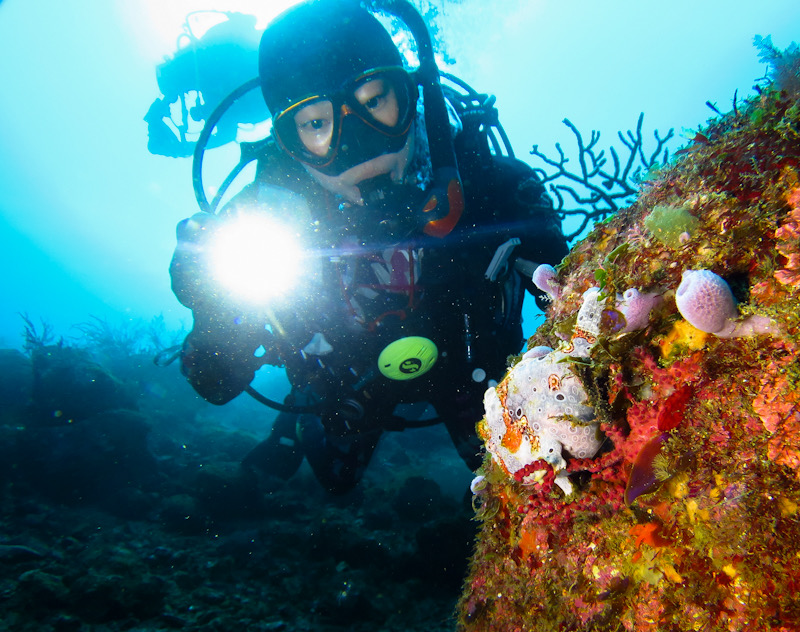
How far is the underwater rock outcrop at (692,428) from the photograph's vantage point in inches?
35.4

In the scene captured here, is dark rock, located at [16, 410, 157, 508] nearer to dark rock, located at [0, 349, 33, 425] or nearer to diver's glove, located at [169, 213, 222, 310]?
dark rock, located at [0, 349, 33, 425]

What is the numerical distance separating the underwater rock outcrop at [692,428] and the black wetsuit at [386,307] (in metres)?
2.43

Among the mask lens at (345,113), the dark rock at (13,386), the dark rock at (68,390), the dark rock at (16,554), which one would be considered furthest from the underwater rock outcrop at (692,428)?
the dark rock at (13,386)

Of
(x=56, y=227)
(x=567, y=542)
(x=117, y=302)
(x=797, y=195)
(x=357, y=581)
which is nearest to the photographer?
(x=797, y=195)

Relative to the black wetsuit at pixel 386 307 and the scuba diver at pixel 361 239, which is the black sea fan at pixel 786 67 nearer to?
the scuba diver at pixel 361 239

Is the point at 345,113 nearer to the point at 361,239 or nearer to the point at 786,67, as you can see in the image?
the point at 361,239

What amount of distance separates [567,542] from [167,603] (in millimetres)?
5297

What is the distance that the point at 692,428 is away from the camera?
1.04 meters

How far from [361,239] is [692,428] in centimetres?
315

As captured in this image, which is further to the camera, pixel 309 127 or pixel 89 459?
pixel 89 459

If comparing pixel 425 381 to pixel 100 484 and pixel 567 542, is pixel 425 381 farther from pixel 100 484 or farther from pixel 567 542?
pixel 100 484

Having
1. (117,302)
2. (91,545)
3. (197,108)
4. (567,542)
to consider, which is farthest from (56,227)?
(567,542)

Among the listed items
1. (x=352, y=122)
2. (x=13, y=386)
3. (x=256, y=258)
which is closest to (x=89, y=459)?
(x=13, y=386)

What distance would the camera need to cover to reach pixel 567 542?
131 cm
